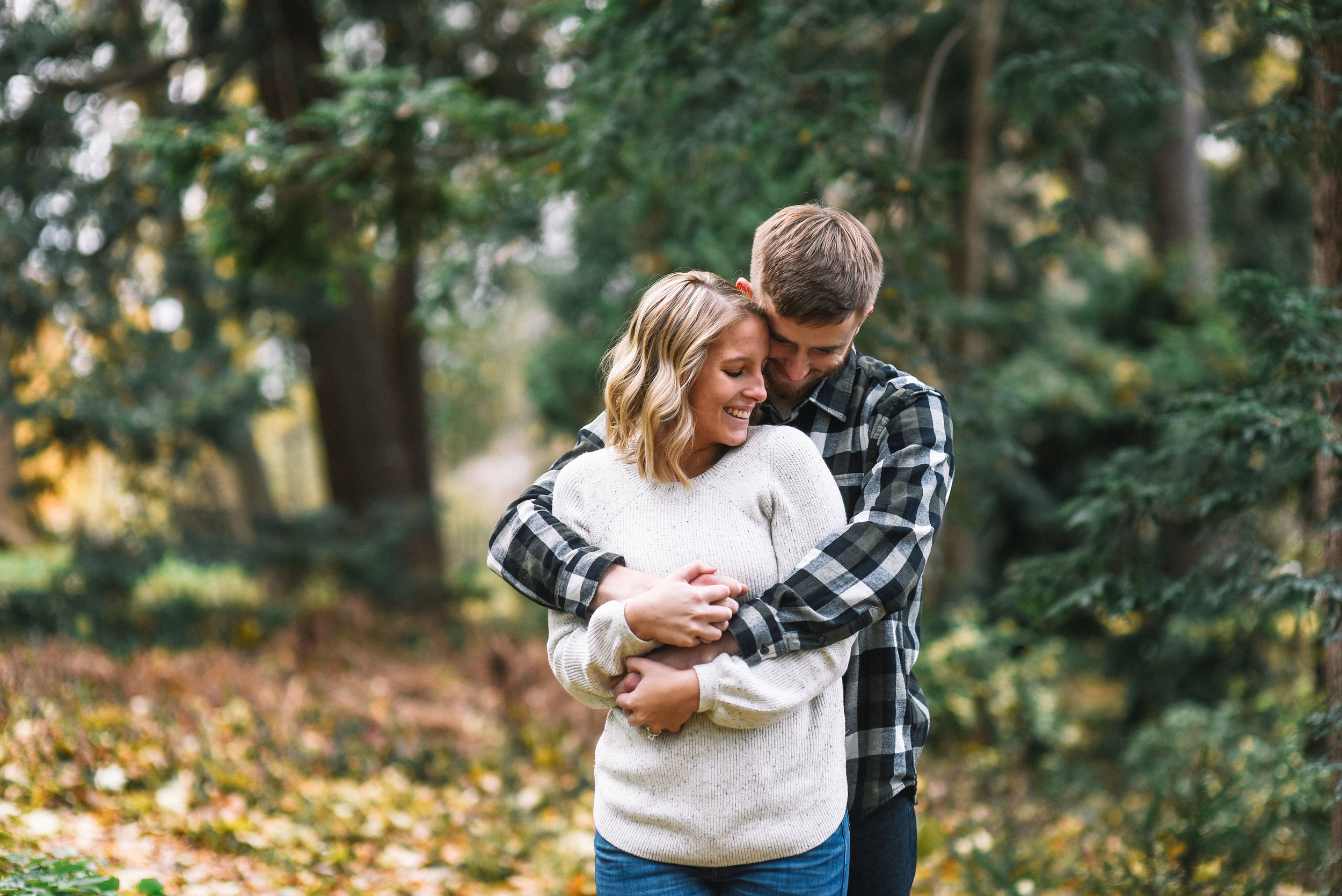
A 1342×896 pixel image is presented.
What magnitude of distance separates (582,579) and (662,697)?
0.27 m

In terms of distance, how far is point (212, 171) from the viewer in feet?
14.5

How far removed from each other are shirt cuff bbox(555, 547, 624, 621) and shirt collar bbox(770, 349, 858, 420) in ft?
1.65

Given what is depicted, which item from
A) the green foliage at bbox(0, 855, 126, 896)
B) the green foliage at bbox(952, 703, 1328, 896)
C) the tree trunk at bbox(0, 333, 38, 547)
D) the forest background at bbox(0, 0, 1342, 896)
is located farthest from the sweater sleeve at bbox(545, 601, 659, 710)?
the tree trunk at bbox(0, 333, 38, 547)

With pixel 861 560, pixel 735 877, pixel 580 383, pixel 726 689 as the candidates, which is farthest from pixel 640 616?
pixel 580 383

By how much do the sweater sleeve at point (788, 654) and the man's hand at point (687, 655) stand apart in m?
0.02

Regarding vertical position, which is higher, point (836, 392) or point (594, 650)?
point (836, 392)

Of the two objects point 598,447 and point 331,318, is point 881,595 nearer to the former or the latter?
point 598,447

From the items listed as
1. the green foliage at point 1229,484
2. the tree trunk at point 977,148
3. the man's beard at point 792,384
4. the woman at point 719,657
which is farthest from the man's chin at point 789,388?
the tree trunk at point 977,148

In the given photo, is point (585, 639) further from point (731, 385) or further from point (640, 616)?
point (731, 385)

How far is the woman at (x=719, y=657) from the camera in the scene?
1766mm

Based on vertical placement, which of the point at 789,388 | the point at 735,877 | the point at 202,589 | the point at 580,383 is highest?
the point at 580,383

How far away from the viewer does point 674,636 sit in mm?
1720

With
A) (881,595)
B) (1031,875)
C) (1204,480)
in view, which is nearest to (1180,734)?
(1031,875)

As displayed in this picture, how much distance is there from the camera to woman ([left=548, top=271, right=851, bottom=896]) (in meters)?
1.77
